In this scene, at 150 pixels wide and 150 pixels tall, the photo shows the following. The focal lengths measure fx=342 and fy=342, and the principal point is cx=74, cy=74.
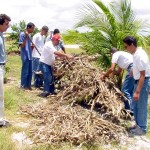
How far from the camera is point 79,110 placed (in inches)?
271

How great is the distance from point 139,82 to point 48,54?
3211 millimetres

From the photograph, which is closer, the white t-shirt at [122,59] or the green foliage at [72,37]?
the white t-shirt at [122,59]

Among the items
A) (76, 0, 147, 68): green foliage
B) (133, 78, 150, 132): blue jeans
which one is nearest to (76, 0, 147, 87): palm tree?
(76, 0, 147, 68): green foliage

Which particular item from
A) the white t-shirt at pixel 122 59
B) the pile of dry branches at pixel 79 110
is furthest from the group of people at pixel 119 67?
the pile of dry branches at pixel 79 110

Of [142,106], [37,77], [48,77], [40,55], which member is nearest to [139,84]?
[142,106]

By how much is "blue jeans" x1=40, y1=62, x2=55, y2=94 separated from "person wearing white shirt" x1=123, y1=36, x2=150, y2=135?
9.65 feet

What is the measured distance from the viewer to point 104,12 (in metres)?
8.38

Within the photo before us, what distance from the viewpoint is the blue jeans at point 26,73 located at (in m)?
9.40

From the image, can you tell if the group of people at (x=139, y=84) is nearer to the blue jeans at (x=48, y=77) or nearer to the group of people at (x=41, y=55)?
the group of people at (x=41, y=55)

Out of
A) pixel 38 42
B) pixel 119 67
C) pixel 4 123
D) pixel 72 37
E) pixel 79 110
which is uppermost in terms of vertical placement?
pixel 72 37

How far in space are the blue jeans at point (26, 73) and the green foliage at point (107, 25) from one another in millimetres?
1898

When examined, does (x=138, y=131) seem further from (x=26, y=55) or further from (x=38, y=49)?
(x=38, y=49)

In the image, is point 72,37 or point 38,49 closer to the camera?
point 72,37

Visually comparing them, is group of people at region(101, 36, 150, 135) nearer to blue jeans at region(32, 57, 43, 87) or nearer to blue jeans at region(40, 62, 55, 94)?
blue jeans at region(40, 62, 55, 94)
